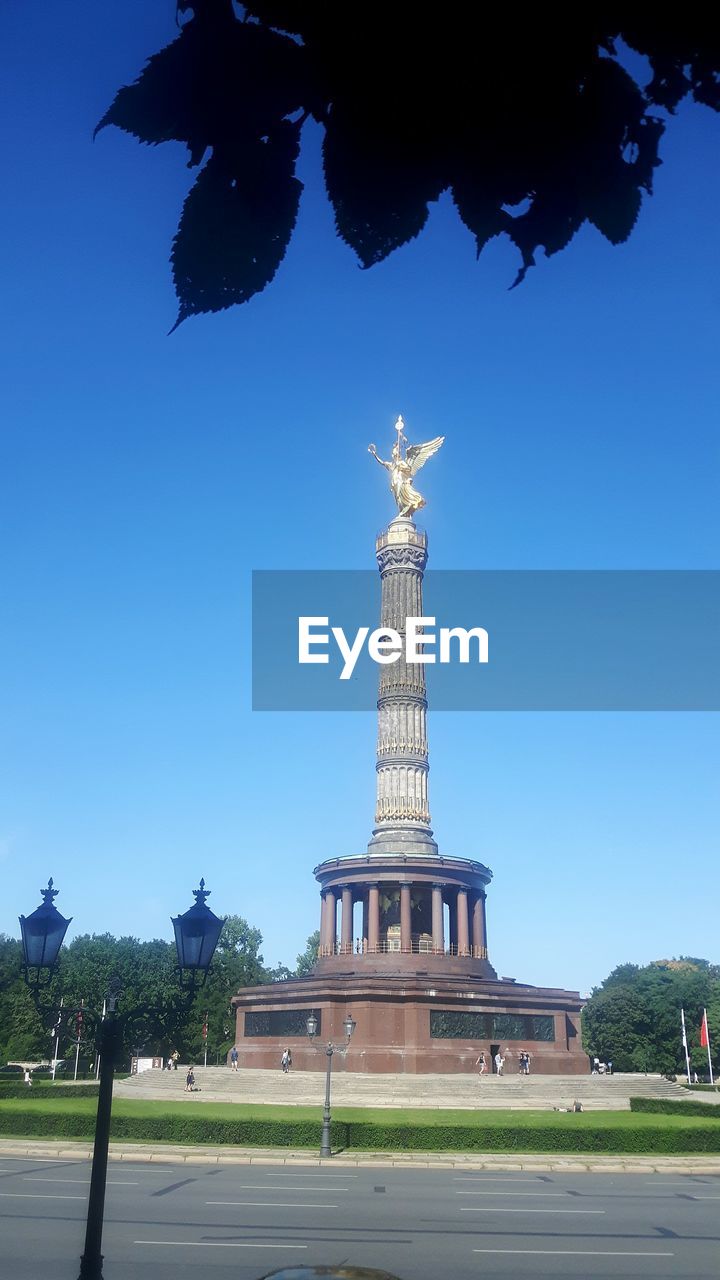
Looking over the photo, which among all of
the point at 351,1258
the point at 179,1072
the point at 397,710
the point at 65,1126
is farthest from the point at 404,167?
the point at 397,710

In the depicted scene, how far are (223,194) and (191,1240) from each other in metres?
15.5

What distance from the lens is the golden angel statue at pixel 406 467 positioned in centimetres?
5750

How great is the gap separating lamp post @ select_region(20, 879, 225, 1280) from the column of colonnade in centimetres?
3984

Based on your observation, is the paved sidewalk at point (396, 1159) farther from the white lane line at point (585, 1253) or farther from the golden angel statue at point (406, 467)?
the golden angel statue at point (406, 467)

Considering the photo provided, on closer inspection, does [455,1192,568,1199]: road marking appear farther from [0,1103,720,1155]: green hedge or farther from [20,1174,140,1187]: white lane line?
[20,1174,140,1187]: white lane line

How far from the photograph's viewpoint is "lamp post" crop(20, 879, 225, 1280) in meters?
6.56

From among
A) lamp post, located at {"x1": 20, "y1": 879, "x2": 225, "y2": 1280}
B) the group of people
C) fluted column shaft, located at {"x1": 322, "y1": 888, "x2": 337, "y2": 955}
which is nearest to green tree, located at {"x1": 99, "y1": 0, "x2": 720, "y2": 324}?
lamp post, located at {"x1": 20, "y1": 879, "x2": 225, "y2": 1280}

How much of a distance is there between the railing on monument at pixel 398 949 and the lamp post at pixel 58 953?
130ft

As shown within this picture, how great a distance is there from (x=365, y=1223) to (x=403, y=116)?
17.0m

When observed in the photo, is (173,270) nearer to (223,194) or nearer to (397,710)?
(223,194)

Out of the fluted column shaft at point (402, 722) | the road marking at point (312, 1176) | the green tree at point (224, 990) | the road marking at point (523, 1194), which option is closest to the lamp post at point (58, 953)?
the road marking at point (523, 1194)

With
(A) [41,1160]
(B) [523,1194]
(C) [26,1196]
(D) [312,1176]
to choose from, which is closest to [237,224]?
(C) [26,1196]

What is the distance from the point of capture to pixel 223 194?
2.04 meters

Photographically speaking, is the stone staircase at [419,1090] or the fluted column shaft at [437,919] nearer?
the stone staircase at [419,1090]
